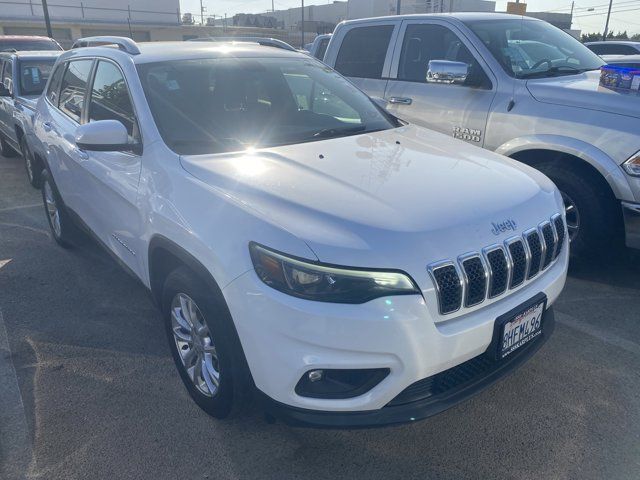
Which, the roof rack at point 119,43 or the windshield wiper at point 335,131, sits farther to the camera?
the roof rack at point 119,43

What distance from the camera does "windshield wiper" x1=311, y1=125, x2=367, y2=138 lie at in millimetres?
3185

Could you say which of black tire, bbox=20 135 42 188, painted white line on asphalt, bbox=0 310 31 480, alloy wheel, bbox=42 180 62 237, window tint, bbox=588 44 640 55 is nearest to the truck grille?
painted white line on asphalt, bbox=0 310 31 480

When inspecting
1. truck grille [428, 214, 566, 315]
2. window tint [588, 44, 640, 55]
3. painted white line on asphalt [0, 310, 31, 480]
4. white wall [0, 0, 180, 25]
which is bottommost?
painted white line on asphalt [0, 310, 31, 480]

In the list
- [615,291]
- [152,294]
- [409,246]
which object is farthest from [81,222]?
[615,291]

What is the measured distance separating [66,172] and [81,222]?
42 centimetres

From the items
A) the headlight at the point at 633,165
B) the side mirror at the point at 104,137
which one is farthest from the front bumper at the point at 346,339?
the headlight at the point at 633,165

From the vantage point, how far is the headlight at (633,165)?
356cm

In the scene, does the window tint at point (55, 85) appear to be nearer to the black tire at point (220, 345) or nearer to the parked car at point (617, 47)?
the black tire at point (220, 345)

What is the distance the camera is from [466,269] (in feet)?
6.92

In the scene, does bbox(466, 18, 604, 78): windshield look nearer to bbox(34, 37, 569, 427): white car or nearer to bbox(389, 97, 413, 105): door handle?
bbox(389, 97, 413, 105): door handle

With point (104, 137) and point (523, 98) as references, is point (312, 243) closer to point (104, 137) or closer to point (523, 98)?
point (104, 137)

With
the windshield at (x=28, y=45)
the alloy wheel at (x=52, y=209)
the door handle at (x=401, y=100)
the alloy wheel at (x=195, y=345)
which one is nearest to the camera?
the alloy wheel at (x=195, y=345)

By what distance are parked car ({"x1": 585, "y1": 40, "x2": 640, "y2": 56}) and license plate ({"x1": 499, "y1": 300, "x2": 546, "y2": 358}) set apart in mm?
8885

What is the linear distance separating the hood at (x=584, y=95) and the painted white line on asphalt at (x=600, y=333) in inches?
56.6
